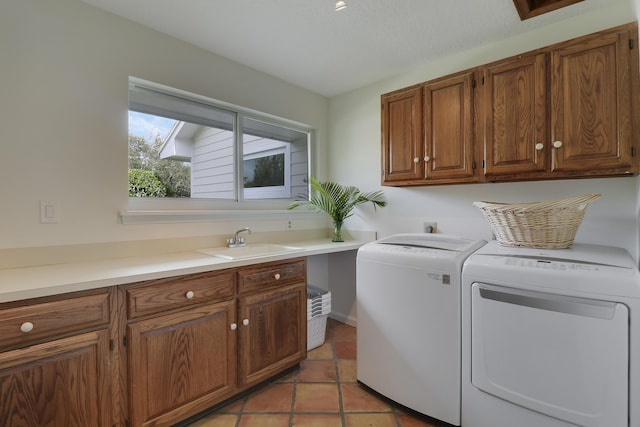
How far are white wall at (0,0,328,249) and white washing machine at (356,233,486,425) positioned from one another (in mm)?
1398

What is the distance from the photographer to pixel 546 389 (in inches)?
50.0

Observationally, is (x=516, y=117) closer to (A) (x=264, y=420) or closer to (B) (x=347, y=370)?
(B) (x=347, y=370)

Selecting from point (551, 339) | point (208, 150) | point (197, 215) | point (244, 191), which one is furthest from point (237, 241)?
point (551, 339)

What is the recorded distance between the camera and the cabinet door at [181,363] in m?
1.40

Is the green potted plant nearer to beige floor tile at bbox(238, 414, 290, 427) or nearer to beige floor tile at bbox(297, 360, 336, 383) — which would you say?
beige floor tile at bbox(297, 360, 336, 383)

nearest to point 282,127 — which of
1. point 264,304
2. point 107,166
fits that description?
point 107,166

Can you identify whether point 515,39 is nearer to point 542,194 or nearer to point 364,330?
point 542,194

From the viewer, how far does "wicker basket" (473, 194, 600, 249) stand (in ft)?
4.98

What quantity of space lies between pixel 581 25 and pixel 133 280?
2.90m

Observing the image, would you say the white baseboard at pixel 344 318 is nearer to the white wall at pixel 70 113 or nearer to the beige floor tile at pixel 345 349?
the beige floor tile at pixel 345 349

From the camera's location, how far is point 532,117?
1.70 m

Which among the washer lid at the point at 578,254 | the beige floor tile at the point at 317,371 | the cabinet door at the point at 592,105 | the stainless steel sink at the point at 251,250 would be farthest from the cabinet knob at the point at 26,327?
the cabinet door at the point at 592,105

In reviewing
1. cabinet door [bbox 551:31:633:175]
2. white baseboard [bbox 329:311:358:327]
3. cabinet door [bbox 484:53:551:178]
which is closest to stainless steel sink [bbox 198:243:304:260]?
white baseboard [bbox 329:311:358:327]

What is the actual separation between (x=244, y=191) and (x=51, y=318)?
1579mm
